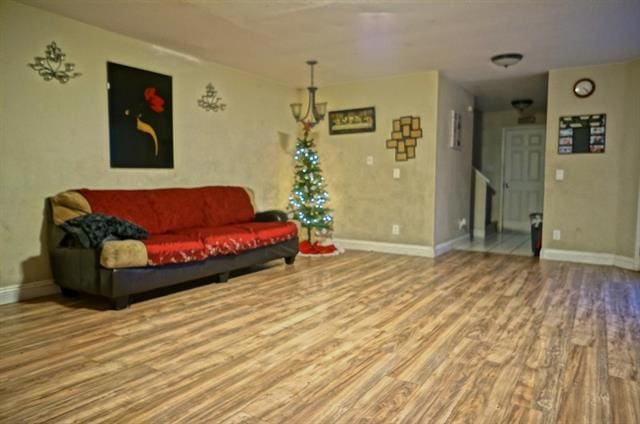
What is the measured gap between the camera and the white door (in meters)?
7.79

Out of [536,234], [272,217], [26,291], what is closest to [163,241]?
[26,291]

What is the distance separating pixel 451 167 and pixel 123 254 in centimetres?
440

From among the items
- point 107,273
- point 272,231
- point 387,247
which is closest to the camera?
point 107,273

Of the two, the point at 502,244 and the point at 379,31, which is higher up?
the point at 379,31

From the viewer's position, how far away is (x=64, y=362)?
2.24 meters

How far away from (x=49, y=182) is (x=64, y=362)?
1.90 meters

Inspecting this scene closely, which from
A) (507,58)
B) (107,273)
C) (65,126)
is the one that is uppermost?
(507,58)

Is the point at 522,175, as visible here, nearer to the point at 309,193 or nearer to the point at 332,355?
the point at 309,193

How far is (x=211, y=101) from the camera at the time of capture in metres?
4.96

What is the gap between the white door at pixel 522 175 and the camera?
779 centimetres

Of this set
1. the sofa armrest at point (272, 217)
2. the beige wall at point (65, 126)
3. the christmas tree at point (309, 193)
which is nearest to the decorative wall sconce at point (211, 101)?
the beige wall at point (65, 126)

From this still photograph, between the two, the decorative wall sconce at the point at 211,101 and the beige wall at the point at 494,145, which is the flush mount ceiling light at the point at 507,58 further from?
the beige wall at the point at 494,145

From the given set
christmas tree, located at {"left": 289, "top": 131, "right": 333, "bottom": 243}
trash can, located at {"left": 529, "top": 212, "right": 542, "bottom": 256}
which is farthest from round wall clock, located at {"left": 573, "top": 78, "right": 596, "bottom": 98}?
christmas tree, located at {"left": 289, "top": 131, "right": 333, "bottom": 243}

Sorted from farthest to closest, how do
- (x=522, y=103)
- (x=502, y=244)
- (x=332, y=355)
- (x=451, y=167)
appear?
1. (x=522, y=103)
2. (x=502, y=244)
3. (x=451, y=167)
4. (x=332, y=355)
